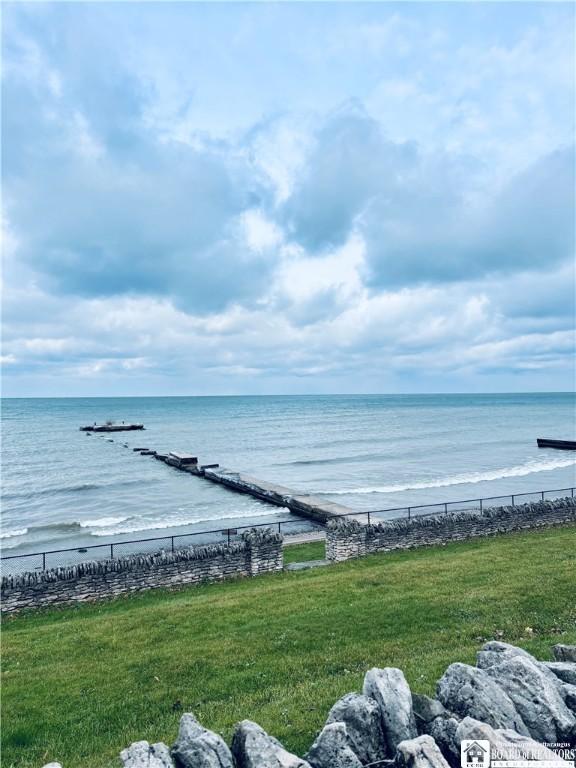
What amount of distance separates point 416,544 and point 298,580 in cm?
661

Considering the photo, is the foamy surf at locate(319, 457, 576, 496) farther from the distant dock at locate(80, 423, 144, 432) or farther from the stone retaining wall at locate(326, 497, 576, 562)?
the distant dock at locate(80, 423, 144, 432)

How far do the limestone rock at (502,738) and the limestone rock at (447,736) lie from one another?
13 cm

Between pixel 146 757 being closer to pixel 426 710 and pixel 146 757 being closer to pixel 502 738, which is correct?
pixel 426 710

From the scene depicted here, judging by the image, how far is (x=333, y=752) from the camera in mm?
4895

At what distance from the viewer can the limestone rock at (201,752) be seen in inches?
189

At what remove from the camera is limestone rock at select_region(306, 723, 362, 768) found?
485 centimetres

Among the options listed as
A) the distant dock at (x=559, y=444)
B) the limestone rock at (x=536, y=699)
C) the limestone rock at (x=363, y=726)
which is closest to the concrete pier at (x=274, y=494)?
the limestone rock at (x=536, y=699)

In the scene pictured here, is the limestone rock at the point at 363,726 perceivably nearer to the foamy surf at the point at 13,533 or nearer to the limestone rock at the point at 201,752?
the limestone rock at the point at 201,752

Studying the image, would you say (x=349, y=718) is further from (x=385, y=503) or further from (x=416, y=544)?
(x=385, y=503)

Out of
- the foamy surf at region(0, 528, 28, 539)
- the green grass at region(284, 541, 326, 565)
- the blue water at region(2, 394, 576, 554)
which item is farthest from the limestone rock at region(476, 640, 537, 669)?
the foamy surf at region(0, 528, 28, 539)

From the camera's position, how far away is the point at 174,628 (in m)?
11.7

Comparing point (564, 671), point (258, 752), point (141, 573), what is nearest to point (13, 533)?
point (141, 573)

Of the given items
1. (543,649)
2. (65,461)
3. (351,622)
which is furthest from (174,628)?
(65,461)

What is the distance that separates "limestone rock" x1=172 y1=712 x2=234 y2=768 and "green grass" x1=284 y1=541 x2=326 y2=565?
13995 millimetres
